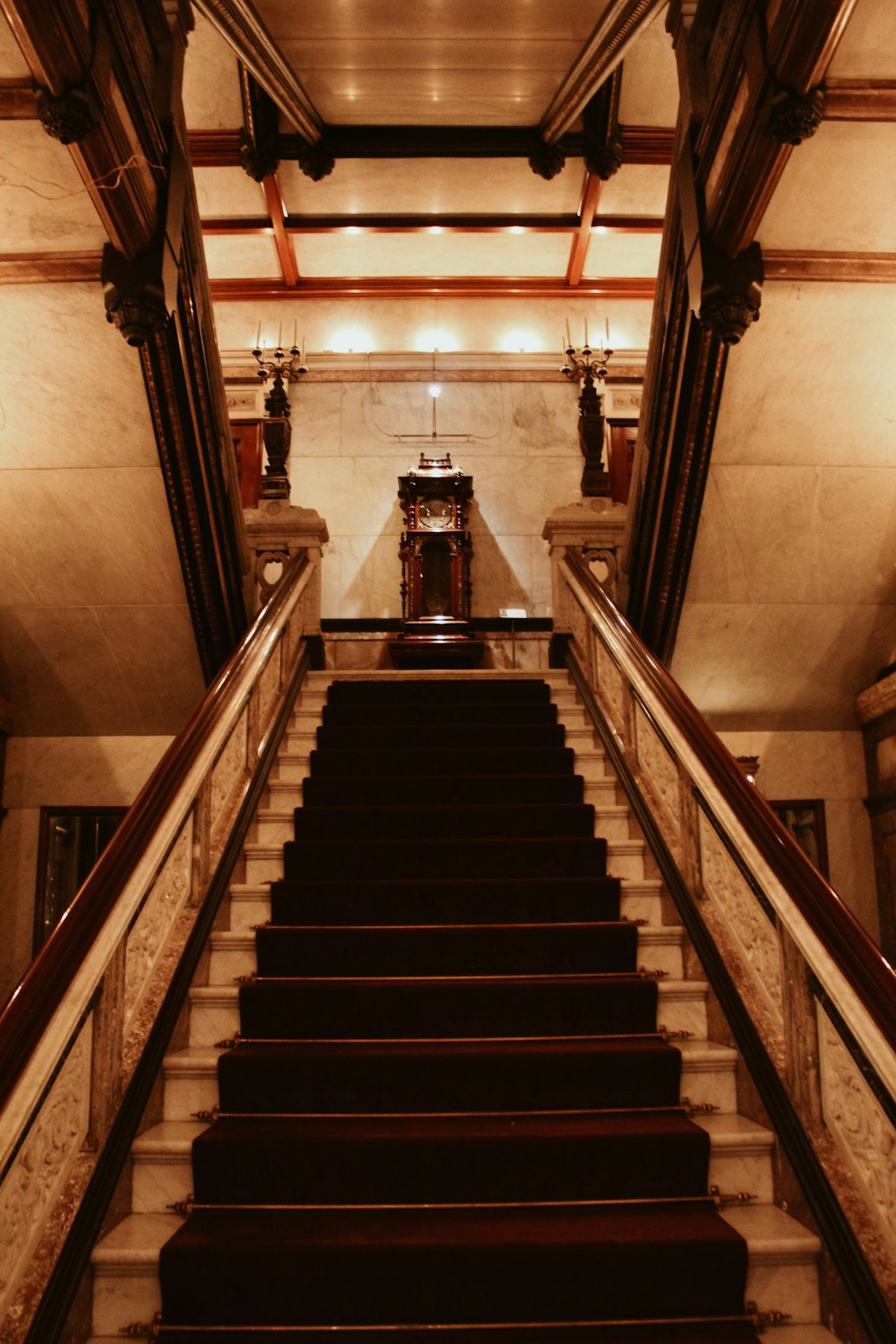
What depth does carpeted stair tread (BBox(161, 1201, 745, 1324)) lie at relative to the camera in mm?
2002

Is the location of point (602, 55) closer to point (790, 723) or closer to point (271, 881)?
point (790, 723)

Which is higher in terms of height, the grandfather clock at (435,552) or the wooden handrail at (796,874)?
the grandfather clock at (435,552)

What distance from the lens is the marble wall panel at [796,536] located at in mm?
5109

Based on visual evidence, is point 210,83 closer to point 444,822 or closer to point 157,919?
point 444,822

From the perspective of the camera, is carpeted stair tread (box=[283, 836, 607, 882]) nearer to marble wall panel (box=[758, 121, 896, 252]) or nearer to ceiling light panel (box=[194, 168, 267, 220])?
marble wall panel (box=[758, 121, 896, 252])

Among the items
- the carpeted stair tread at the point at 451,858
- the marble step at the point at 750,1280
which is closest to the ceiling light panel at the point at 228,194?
the carpeted stair tread at the point at 451,858

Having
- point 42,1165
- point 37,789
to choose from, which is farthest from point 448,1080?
point 37,789

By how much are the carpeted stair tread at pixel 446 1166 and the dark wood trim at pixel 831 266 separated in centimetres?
382

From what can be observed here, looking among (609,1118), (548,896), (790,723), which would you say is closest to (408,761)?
(548,896)

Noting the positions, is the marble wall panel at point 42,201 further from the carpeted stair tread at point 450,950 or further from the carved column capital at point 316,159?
the carved column capital at point 316,159

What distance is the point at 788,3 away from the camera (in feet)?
10.6

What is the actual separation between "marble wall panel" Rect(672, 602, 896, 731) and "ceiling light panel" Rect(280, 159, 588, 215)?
439cm

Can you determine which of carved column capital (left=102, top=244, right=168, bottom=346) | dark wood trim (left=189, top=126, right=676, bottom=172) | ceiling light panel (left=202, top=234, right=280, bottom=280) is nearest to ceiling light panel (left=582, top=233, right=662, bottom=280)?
dark wood trim (left=189, top=126, right=676, bottom=172)

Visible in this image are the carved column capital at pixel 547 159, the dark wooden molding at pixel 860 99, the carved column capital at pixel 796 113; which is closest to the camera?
the carved column capital at pixel 796 113
